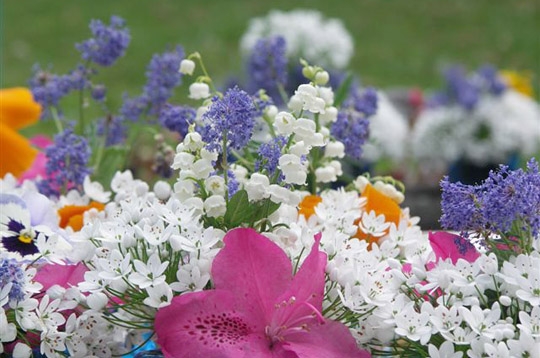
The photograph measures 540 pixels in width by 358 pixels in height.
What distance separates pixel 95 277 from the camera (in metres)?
1.06

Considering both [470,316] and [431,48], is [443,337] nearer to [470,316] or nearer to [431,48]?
[470,316]

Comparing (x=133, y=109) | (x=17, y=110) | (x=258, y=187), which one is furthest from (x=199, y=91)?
(x=17, y=110)

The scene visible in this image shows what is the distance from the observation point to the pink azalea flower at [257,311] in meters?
1.03

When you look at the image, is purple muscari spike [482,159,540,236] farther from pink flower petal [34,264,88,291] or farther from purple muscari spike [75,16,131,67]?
purple muscari spike [75,16,131,67]

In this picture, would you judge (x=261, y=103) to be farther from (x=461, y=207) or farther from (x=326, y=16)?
(x=326, y=16)

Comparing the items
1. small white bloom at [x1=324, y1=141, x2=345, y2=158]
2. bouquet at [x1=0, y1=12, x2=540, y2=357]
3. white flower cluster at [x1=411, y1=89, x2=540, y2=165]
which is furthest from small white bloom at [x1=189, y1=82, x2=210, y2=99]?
white flower cluster at [x1=411, y1=89, x2=540, y2=165]

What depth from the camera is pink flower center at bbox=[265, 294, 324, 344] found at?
104 centimetres

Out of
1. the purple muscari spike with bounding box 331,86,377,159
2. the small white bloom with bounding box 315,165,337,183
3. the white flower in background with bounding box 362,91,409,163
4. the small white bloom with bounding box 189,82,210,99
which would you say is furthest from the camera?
the white flower in background with bounding box 362,91,409,163

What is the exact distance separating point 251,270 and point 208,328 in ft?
0.23

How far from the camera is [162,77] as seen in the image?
1.62 meters

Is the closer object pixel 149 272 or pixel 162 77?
pixel 149 272

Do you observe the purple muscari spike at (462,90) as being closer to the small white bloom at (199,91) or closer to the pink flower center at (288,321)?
the small white bloom at (199,91)

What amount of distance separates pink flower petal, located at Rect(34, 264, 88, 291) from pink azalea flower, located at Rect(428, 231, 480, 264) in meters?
0.37

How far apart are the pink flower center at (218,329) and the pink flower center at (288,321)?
0.02 m
